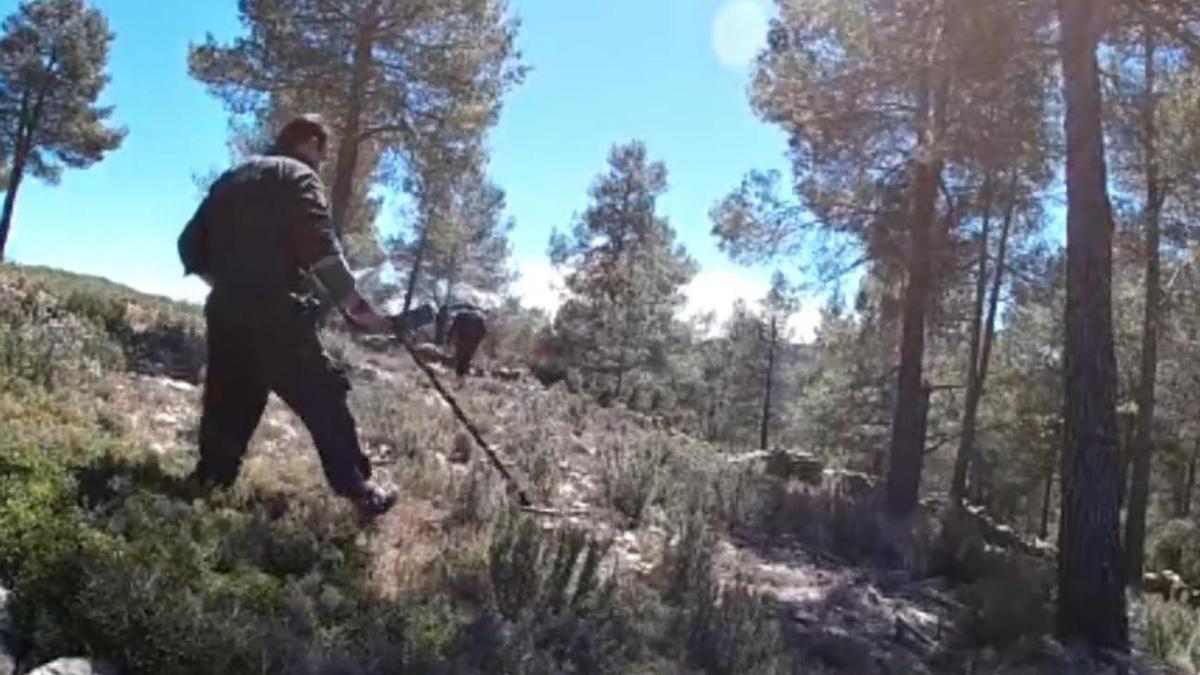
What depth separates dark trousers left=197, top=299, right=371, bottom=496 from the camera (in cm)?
511

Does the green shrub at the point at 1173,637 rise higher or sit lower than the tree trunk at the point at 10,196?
lower

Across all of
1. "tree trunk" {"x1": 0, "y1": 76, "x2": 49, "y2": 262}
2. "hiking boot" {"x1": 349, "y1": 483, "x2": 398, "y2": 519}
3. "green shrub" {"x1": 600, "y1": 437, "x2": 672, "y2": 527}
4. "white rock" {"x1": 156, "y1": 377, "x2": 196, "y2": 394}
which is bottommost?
"hiking boot" {"x1": 349, "y1": 483, "x2": 398, "y2": 519}

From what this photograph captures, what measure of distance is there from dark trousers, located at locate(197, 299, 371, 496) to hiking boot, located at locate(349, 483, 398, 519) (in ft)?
0.12

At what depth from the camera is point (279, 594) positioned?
4.16 m

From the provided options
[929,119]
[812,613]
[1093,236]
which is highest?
[929,119]

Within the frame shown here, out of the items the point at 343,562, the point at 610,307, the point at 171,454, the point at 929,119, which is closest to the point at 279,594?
the point at 343,562

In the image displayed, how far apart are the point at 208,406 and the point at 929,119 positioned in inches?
398

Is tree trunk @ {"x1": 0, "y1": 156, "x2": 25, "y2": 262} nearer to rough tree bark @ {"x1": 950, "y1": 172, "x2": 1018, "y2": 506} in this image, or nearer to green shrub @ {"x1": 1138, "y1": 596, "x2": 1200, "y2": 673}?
rough tree bark @ {"x1": 950, "y1": 172, "x2": 1018, "y2": 506}

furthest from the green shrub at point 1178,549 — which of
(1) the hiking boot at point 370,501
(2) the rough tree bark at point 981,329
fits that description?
(1) the hiking boot at point 370,501

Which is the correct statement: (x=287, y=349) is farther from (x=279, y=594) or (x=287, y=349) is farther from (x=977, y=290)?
(x=977, y=290)

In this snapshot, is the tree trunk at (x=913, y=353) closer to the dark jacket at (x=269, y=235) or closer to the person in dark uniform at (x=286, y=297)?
the person in dark uniform at (x=286, y=297)

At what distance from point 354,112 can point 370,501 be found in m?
13.5

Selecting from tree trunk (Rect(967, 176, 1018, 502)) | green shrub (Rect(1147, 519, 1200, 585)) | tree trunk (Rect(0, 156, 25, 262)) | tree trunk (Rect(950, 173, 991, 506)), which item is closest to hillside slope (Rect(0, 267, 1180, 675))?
tree trunk (Rect(967, 176, 1018, 502))

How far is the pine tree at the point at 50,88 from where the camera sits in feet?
119
